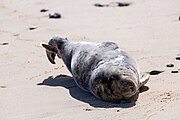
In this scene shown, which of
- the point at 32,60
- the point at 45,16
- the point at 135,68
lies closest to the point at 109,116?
the point at 135,68

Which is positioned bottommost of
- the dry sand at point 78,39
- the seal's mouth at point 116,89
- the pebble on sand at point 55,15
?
the pebble on sand at point 55,15

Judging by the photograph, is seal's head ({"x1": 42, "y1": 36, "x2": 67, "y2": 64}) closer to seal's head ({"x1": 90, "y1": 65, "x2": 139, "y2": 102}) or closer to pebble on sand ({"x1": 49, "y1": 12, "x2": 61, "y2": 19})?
seal's head ({"x1": 90, "y1": 65, "x2": 139, "y2": 102})

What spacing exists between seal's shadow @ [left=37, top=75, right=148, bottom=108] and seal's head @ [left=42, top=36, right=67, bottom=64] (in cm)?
29

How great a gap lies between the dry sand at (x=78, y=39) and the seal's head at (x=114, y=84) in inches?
3.0

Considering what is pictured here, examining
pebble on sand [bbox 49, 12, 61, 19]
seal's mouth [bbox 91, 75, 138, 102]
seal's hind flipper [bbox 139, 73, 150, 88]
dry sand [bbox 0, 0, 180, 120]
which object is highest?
seal's mouth [bbox 91, 75, 138, 102]

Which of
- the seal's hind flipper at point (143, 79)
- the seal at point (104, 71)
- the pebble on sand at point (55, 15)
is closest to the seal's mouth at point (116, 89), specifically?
the seal at point (104, 71)

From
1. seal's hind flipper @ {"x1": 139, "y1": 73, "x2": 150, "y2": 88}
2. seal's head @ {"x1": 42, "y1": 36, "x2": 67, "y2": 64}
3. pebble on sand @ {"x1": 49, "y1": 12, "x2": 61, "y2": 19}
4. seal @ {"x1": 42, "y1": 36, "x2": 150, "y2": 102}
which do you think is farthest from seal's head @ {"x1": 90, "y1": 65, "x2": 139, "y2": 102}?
pebble on sand @ {"x1": 49, "y1": 12, "x2": 61, "y2": 19}

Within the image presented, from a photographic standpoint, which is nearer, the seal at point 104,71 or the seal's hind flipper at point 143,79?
the seal at point 104,71

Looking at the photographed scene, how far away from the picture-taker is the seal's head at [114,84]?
4.23 meters

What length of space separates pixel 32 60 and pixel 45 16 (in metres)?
2.22

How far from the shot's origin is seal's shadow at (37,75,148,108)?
429 cm

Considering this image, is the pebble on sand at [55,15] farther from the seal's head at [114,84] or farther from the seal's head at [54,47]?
the seal's head at [114,84]

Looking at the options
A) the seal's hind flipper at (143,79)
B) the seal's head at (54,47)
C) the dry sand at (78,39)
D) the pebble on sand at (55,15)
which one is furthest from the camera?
the pebble on sand at (55,15)

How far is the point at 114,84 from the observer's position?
4250 mm
